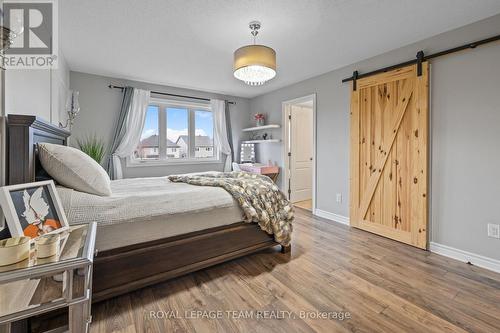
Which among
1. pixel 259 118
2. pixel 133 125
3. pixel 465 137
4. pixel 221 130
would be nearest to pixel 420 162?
pixel 465 137

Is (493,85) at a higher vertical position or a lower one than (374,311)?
higher

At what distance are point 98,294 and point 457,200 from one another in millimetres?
3346

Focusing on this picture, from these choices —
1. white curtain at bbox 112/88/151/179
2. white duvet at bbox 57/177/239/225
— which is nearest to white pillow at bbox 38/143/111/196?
white duvet at bbox 57/177/239/225

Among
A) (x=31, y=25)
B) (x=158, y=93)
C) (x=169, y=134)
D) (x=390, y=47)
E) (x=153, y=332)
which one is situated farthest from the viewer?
(x=169, y=134)

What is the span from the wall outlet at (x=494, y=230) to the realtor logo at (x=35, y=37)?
4.15m

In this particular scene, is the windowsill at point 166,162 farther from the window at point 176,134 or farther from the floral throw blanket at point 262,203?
the floral throw blanket at point 262,203

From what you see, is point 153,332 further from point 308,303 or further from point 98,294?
point 308,303

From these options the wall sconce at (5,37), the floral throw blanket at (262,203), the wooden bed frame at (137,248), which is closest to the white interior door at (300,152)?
the floral throw blanket at (262,203)

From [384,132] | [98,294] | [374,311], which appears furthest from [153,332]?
[384,132]

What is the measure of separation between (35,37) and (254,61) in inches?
82.1

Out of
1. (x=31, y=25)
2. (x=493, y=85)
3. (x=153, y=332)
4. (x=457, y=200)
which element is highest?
(x=31, y=25)

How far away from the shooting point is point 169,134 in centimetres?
468

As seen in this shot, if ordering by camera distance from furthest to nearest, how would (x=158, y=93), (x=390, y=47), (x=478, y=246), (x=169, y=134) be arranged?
(x=169, y=134), (x=158, y=93), (x=390, y=47), (x=478, y=246)

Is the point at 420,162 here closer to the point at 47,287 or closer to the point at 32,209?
the point at 47,287
